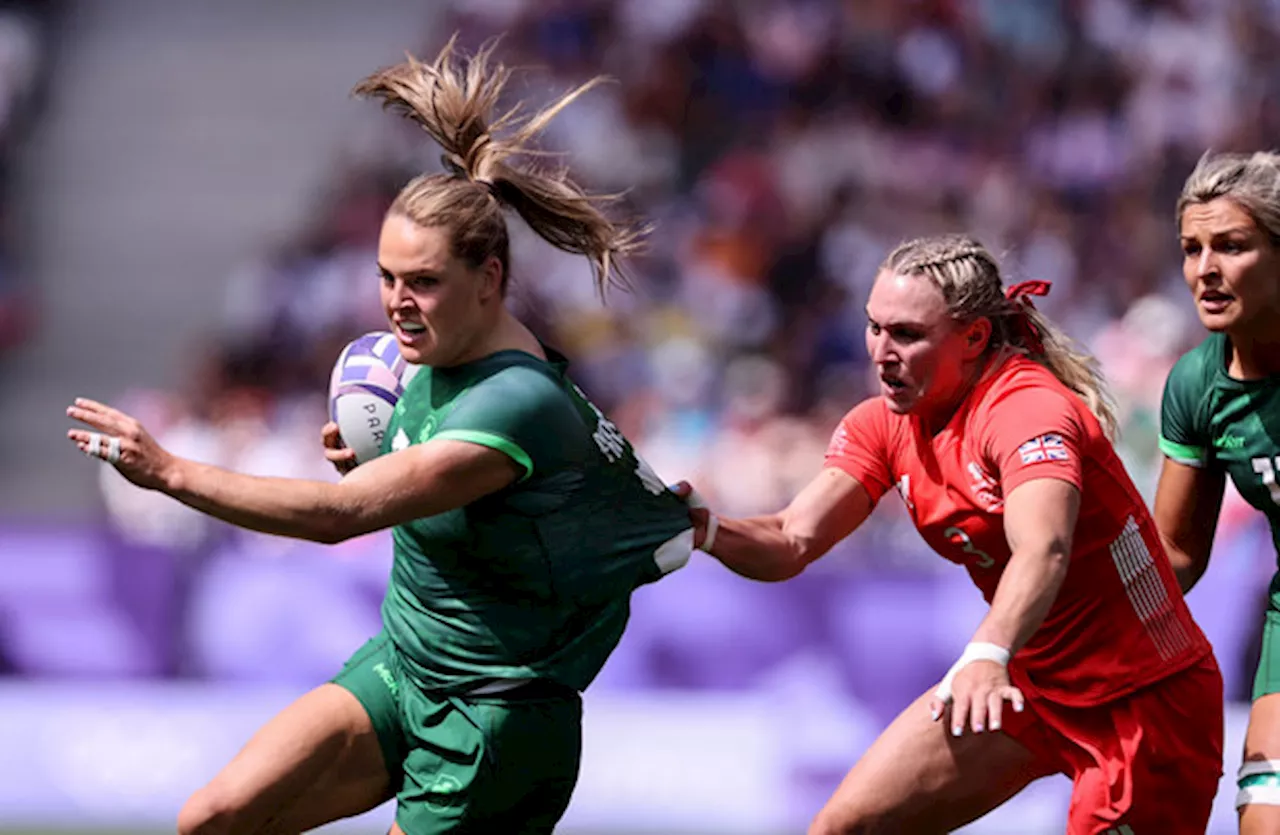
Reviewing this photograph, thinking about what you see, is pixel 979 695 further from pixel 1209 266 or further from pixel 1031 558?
pixel 1209 266

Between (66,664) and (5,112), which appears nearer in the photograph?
(66,664)

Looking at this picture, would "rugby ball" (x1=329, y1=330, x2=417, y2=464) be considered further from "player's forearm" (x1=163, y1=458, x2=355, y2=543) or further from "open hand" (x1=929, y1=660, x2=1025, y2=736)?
"open hand" (x1=929, y1=660, x2=1025, y2=736)

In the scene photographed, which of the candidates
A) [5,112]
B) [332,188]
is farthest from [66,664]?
[5,112]

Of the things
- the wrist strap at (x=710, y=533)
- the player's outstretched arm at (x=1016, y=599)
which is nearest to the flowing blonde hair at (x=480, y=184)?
the wrist strap at (x=710, y=533)

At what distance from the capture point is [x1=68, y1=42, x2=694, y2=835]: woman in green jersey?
466 centimetres

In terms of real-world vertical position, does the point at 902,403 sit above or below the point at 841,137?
below

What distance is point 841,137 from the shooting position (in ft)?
46.5

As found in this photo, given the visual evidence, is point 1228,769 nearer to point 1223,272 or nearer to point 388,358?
point 1223,272

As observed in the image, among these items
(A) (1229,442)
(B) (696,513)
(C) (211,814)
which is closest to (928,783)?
(B) (696,513)

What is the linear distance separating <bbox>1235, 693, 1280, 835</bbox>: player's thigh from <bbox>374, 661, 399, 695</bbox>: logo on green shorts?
84.8 inches

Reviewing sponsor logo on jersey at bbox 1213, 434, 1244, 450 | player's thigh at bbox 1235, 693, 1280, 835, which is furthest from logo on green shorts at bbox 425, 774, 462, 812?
sponsor logo on jersey at bbox 1213, 434, 1244, 450

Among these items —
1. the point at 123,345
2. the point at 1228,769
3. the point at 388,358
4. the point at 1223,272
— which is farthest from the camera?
the point at 123,345

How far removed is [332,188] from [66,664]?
640 centimetres

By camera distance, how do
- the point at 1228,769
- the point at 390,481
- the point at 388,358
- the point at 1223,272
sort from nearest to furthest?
the point at 390,481 → the point at 1223,272 → the point at 388,358 → the point at 1228,769
